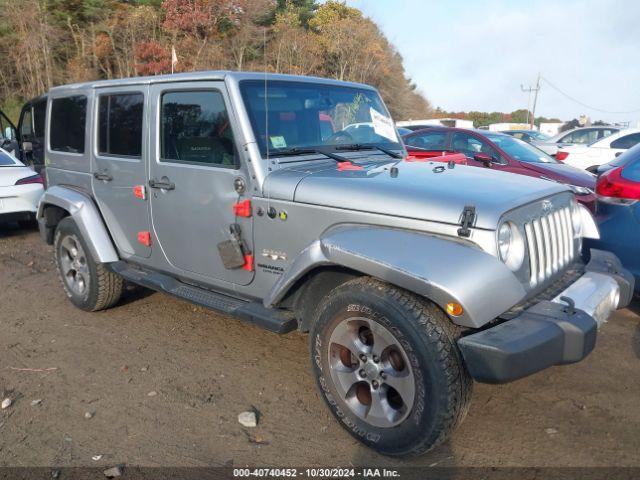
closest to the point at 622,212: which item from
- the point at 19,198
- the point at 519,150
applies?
the point at 519,150

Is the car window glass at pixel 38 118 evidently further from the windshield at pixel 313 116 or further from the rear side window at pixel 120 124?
the windshield at pixel 313 116

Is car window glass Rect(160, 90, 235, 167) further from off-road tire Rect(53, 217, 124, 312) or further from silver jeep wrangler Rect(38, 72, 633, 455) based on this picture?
off-road tire Rect(53, 217, 124, 312)

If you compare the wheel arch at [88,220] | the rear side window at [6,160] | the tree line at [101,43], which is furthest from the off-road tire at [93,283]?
the tree line at [101,43]

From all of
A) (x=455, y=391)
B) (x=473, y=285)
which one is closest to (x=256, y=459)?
(x=455, y=391)

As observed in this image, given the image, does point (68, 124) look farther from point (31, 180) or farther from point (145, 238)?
point (31, 180)

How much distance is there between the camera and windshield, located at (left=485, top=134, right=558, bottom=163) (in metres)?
8.20

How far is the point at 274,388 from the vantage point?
359 centimetres

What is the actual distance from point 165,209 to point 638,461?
10.7ft

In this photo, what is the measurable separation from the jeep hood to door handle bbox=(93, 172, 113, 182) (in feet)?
5.91

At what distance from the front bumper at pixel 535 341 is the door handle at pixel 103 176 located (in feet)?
10.5

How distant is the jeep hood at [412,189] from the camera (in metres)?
2.68

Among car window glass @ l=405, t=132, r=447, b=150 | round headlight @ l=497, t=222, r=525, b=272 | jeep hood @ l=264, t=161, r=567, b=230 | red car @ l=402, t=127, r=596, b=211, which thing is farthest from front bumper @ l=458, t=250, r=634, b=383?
car window glass @ l=405, t=132, r=447, b=150

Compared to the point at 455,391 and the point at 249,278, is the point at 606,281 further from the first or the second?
the point at 249,278

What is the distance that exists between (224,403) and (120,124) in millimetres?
2338
